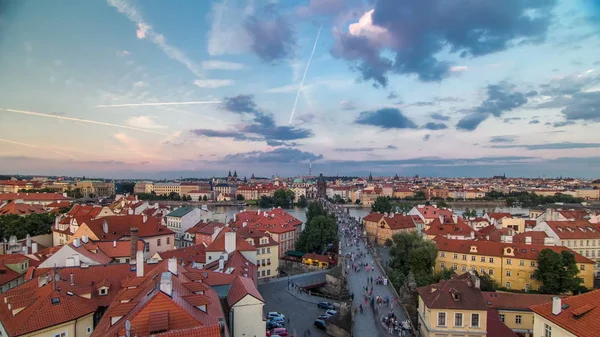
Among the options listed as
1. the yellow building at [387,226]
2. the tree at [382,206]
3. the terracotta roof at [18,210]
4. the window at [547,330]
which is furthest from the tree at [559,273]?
the terracotta roof at [18,210]

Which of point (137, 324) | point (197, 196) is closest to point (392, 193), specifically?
point (197, 196)

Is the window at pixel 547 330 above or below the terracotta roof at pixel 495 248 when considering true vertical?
above

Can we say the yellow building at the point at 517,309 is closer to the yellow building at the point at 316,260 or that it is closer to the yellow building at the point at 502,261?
the yellow building at the point at 502,261

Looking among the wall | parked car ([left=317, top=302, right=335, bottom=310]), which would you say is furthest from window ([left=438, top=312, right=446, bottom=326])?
the wall

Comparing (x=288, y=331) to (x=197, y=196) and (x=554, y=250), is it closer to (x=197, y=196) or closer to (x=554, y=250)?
(x=554, y=250)

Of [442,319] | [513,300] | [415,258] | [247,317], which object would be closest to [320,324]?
[442,319]

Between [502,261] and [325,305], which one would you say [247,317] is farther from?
[502,261]
